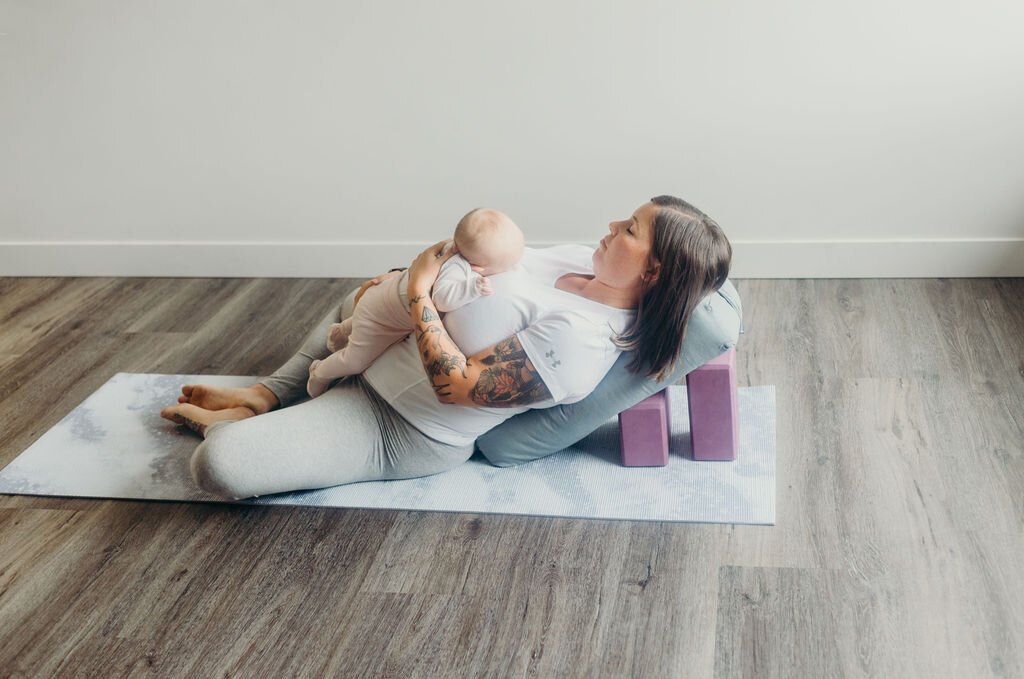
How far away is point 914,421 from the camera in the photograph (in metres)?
2.45

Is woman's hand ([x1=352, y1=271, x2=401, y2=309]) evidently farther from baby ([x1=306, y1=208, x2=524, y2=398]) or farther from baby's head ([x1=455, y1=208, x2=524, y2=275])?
baby's head ([x1=455, y1=208, x2=524, y2=275])

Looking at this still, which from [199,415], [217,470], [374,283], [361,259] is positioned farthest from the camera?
[361,259]

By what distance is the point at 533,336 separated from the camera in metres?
2.03

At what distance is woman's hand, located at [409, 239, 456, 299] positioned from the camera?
6.79 ft

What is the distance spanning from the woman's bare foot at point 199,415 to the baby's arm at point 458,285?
0.76 m

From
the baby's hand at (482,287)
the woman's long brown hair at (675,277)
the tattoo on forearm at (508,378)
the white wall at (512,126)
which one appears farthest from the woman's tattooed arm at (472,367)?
the white wall at (512,126)

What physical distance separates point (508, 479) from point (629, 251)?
666 millimetres

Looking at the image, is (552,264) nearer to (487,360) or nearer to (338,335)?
(487,360)

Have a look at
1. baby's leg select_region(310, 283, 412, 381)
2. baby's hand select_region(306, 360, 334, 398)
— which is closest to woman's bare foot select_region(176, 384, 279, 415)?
baby's hand select_region(306, 360, 334, 398)

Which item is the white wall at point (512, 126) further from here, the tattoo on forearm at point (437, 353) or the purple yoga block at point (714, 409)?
the tattoo on forearm at point (437, 353)

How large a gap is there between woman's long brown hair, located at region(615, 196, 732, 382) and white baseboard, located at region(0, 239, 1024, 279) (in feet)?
4.67

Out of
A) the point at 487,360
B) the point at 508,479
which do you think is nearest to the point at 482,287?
the point at 487,360

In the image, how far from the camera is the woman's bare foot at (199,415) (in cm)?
253

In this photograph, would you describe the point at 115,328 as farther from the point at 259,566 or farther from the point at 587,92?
the point at 587,92
